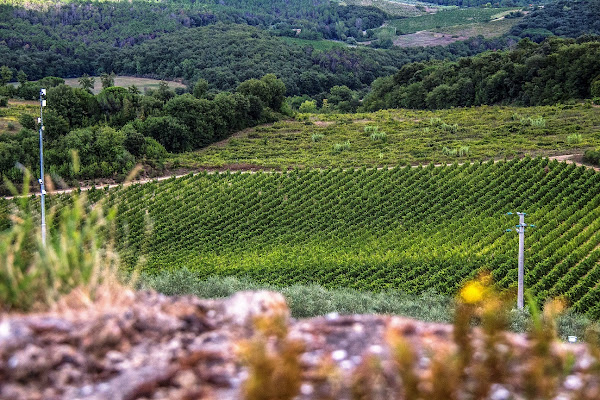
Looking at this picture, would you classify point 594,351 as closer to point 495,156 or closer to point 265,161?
point 495,156

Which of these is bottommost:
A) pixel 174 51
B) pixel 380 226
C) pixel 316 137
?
pixel 380 226

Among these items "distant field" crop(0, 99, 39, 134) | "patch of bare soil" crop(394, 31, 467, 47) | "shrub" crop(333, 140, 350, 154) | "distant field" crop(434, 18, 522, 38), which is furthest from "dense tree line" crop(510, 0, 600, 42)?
"distant field" crop(0, 99, 39, 134)

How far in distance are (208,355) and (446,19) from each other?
187673mm

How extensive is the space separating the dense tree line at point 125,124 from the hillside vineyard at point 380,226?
252 inches

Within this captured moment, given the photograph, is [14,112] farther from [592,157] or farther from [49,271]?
[49,271]

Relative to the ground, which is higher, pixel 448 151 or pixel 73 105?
pixel 73 105

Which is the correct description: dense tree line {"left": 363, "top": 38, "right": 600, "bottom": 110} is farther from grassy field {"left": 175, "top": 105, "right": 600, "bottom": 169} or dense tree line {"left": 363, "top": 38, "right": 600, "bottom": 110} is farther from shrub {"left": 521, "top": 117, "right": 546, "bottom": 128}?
shrub {"left": 521, "top": 117, "right": 546, "bottom": 128}

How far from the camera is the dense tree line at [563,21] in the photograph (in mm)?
141625

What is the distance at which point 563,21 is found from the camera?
148625 mm

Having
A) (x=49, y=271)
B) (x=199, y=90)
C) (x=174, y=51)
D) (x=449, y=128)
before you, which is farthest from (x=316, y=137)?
(x=174, y=51)

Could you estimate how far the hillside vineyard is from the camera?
1053 inches

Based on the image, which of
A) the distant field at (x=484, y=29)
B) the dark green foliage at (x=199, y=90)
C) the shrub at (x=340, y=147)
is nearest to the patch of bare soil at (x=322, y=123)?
the dark green foliage at (x=199, y=90)

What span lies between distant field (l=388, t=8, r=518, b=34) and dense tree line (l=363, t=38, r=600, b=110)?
85.6 meters

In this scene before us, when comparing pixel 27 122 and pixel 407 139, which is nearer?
pixel 27 122
